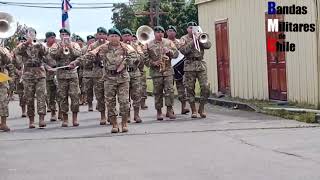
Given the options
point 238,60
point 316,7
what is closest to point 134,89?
point 316,7

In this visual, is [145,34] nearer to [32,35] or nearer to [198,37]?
[198,37]

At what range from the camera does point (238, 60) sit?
60.4 ft

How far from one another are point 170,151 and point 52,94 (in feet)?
19.9

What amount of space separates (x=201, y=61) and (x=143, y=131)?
2709 mm

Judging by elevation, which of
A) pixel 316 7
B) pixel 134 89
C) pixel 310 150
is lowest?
pixel 310 150

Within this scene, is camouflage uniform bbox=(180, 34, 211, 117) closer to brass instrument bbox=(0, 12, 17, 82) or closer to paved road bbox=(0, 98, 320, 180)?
paved road bbox=(0, 98, 320, 180)

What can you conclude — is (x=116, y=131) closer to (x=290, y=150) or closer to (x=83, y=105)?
(x=290, y=150)

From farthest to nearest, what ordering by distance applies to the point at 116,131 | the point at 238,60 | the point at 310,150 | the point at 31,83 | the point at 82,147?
the point at 238,60
the point at 31,83
the point at 116,131
the point at 82,147
the point at 310,150

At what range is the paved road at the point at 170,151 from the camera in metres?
7.88

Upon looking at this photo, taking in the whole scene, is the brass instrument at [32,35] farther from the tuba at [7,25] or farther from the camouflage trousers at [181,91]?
the camouflage trousers at [181,91]

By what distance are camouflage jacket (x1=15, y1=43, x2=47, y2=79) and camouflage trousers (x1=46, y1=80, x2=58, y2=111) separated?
169cm

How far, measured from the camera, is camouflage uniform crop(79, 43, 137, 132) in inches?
468

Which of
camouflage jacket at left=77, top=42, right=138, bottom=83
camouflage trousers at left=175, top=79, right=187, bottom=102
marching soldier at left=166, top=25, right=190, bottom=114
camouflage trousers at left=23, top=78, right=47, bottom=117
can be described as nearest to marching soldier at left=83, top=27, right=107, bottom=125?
camouflage jacket at left=77, top=42, right=138, bottom=83

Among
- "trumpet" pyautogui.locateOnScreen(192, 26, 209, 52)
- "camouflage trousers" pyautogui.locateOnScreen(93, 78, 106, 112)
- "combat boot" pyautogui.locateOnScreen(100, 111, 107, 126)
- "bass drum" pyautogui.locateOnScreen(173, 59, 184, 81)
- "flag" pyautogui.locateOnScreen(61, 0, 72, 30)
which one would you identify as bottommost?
"combat boot" pyautogui.locateOnScreen(100, 111, 107, 126)
